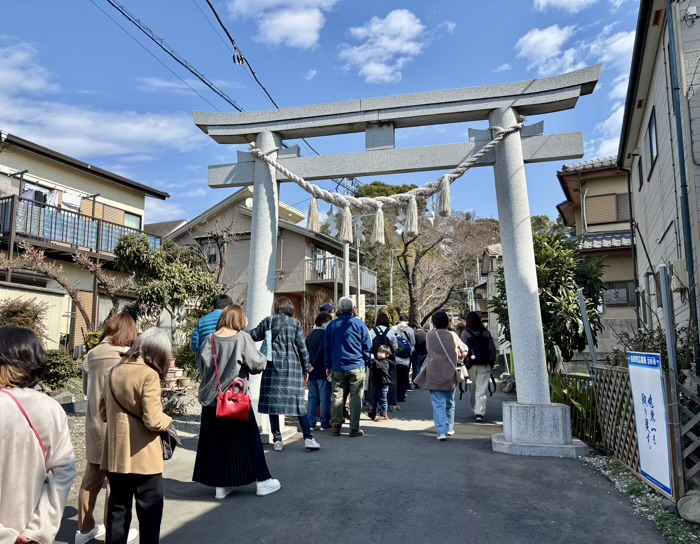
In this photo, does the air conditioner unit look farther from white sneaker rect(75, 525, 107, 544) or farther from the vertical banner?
white sneaker rect(75, 525, 107, 544)

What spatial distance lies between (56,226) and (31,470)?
611 inches

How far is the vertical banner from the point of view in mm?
4289

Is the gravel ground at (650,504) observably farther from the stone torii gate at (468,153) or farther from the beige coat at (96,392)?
the beige coat at (96,392)

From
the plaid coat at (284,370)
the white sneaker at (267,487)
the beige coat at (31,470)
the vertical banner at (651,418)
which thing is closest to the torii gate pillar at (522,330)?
the vertical banner at (651,418)

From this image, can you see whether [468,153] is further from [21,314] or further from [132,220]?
[132,220]

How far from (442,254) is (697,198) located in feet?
89.0

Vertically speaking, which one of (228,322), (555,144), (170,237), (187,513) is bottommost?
(187,513)

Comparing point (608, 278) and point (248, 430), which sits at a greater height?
point (608, 278)

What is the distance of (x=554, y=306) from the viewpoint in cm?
969

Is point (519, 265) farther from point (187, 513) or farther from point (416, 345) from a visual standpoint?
point (416, 345)

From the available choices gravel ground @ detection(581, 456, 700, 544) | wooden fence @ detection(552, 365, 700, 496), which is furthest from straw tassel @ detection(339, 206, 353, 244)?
gravel ground @ detection(581, 456, 700, 544)

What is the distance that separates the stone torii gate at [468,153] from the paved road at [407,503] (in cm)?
59

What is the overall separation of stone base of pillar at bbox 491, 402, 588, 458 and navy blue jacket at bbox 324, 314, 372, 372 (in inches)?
84.6

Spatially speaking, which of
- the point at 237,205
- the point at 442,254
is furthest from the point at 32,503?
the point at 442,254
